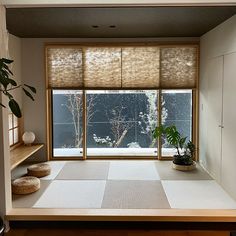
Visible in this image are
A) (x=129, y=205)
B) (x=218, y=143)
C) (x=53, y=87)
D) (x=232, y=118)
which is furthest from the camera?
(x=53, y=87)

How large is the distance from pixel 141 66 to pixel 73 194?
278 centimetres

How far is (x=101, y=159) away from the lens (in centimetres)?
565

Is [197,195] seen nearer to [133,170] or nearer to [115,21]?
[133,170]

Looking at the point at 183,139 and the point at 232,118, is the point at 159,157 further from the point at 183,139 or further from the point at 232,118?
the point at 232,118

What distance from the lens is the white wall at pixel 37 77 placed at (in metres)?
5.41

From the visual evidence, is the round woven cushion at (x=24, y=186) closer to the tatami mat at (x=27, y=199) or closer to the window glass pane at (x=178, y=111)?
the tatami mat at (x=27, y=199)

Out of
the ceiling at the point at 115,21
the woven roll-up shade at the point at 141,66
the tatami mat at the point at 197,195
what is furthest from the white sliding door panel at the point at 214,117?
the woven roll-up shade at the point at 141,66

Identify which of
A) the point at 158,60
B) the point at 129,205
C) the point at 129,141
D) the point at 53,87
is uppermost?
the point at 158,60

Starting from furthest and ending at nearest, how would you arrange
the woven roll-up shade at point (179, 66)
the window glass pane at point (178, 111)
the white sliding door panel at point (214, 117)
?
the window glass pane at point (178, 111)
the woven roll-up shade at point (179, 66)
the white sliding door panel at point (214, 117)

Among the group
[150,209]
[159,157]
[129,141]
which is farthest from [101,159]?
[150,209]

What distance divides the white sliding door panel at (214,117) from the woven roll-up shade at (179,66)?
2.59ft

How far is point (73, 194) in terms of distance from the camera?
12.4ft

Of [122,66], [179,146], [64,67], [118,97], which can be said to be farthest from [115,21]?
[179,146]

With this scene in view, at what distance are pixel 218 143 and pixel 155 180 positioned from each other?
3.54ft
